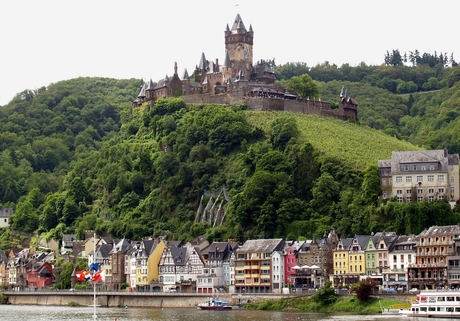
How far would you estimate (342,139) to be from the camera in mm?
153875

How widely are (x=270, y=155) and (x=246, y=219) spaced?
12.1m

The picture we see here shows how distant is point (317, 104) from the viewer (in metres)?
171

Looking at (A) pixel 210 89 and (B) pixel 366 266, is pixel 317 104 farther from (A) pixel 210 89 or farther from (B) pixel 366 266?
(B) pixel 366 266

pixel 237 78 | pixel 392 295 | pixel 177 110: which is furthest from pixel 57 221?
pixel 392 295

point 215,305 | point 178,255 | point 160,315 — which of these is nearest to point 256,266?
point 215,305

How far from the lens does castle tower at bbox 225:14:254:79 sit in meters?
182

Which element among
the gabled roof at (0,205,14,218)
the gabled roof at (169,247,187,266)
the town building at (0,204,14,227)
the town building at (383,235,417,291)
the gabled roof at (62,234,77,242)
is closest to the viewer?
the town building at (383,235,417,291)

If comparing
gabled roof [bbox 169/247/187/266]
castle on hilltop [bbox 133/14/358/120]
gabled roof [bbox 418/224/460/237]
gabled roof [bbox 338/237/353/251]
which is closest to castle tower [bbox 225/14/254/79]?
castle on hilltop [bbox 133/14/358/120]

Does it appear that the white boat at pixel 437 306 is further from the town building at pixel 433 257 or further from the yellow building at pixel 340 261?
the yellow building at pixel 340 261

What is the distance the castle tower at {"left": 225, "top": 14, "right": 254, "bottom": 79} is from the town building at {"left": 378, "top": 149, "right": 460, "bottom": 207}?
60.3m

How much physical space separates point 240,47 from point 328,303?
87982mm

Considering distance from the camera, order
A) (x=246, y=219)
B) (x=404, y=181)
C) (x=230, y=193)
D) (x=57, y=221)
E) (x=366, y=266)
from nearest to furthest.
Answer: (x=366, y=266) → (x=404, y=181) → (x=246, y=219) → (x=230, y=193) → (x=57, y=221)

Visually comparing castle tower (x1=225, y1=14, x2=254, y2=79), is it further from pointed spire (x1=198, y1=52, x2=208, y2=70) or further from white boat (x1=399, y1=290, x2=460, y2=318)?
white boat (x1=399, y1=290, x2=460, y2=318)

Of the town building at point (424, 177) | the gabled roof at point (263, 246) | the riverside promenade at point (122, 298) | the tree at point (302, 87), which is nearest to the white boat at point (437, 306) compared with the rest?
the riverside promenade at point (122, 298)
